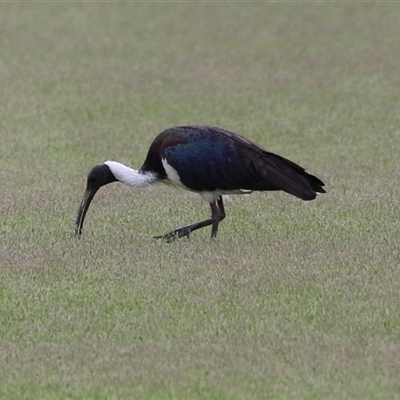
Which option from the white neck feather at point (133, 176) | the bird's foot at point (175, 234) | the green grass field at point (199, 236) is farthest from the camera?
the white neck feather at point (133, 176)

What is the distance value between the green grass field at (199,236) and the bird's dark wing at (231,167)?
527 mm

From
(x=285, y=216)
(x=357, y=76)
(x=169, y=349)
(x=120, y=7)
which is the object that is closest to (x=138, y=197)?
(x=285, y=216)

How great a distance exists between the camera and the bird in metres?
12.1

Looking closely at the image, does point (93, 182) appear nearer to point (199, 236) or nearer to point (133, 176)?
point (133, 176)

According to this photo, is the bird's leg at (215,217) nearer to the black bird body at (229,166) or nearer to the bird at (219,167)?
the bird at (219,167)

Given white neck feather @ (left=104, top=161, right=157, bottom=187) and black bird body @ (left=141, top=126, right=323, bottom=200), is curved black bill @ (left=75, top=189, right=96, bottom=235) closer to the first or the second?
white neck feather @ (left=104, top=161, right=157, bottom=187)

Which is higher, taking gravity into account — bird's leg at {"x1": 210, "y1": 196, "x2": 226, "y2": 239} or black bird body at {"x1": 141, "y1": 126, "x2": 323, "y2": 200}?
black bird body at {"x1": 141, "y1": 126, "x2": 323, "y2": 200}

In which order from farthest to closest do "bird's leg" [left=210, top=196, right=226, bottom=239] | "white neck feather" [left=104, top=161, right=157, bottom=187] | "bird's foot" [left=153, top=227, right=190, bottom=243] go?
"white neck feather" [left=104, top=161, right=157, bottom=187] < "bird's leg" [left=210, top=196, right=226, bottom=239] < "bird's foot" [left=153, top=227, right=190, bottom=243]

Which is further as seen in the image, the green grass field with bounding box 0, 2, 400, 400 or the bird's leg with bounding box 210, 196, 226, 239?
the bird's leg with bounding box 210, 196, 226, 239

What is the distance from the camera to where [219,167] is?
12.2 metres

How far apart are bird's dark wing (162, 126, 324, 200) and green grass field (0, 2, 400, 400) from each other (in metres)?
0.53

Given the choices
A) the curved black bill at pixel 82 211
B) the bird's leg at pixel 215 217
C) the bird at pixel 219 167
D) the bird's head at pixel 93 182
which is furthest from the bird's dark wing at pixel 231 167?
the curved black bill at pixel 82 211

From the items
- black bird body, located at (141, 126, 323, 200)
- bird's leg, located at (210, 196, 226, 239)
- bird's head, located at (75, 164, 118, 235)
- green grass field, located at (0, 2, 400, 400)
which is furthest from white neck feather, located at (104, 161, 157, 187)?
bird's leg, located at (210, 196, 226, 239)

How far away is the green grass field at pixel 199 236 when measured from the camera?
845cm
